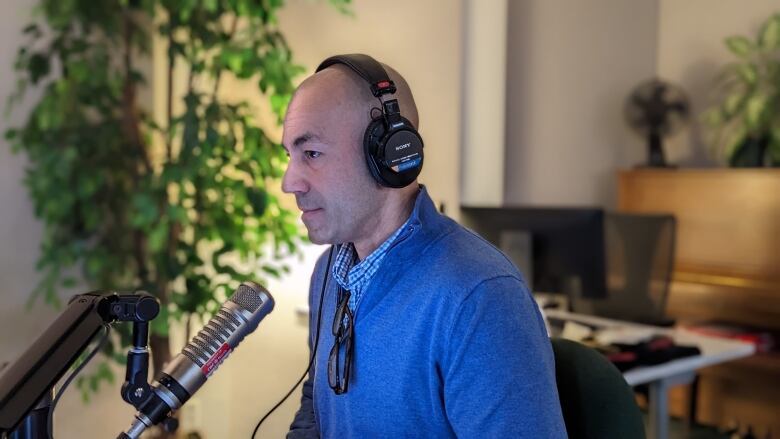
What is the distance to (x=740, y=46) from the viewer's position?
3.92 meters

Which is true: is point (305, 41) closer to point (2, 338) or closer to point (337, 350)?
point (2, 338)

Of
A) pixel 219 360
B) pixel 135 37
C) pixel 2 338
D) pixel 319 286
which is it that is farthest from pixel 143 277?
pixel 219 360

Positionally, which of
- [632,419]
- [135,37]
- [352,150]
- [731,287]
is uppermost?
[135,37]

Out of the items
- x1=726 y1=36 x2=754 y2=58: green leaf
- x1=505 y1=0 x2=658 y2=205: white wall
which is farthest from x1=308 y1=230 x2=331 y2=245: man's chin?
x1=726 y1=36 x2=754 y2=58: green leaf

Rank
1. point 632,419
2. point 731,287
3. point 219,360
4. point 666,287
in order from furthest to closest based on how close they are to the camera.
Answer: point 731,287
point 666,287
point 632,419
point 219,360

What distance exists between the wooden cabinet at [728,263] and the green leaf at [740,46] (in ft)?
1.96

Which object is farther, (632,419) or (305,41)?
(305,41)

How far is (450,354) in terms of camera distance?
3.38 feet

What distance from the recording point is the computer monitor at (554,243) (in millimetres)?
2469

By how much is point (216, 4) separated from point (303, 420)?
1276mm

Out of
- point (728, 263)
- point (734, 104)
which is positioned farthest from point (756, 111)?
point (728, 263)

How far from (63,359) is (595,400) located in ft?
2.46

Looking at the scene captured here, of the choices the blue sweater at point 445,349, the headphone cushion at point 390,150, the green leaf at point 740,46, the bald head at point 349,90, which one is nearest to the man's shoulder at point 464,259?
the blue sweater at point 445,349

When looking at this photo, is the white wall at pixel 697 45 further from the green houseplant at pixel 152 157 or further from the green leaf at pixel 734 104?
the green houseplant at pixel 152 157
